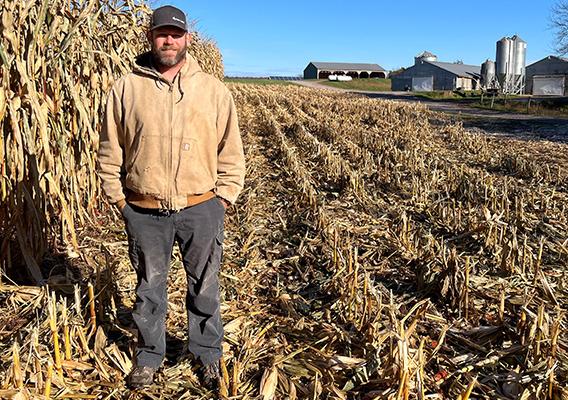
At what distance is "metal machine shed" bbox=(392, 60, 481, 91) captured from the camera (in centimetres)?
6206

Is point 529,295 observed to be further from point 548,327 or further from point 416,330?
point 416,330

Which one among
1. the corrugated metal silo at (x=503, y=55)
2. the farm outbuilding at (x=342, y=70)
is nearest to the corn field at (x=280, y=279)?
the corrugated metal silo at (x=503, y=55)

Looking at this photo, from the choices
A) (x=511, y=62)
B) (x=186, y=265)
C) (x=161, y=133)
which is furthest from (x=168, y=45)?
(x=511, y=62)

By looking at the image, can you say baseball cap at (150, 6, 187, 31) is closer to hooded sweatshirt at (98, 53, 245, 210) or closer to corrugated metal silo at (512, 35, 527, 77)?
hooded sweatshirt at (98, 53, 245, 210)

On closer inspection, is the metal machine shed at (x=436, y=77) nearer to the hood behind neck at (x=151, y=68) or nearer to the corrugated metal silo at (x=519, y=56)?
Answer: the corrugated metal silo at (x=519, y=56)

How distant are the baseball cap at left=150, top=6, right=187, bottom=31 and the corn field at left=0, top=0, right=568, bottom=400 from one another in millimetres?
1577

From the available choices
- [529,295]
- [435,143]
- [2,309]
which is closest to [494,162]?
[435,143]

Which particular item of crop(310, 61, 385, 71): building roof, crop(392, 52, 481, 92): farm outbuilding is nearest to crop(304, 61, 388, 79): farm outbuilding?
crop(310, 61, 385, 71): building roof

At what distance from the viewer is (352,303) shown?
3.75m

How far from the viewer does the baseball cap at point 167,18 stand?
2.65 m

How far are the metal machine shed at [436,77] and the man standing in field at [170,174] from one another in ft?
206

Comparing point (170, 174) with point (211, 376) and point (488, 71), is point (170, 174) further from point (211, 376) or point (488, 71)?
point (488, 71)

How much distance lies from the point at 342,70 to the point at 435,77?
3503 centimetres

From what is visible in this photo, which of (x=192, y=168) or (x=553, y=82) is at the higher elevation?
(x=553, y=82)
